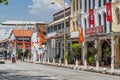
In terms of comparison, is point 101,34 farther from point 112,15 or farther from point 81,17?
point 81,17

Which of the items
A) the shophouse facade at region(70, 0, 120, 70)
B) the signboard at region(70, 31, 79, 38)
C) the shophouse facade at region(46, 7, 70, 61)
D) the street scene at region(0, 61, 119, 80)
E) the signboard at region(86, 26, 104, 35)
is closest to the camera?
the street scene at region(0, 61, 119, 80)

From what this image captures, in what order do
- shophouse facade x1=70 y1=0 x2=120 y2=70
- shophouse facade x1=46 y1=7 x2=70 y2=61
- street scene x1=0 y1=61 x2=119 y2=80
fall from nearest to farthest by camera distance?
street scene x1=0 y1=61 x2=119 y2=80 → shophouse facade x1=70 y1=0 x2=120 y2=70 → shophouse facade x1=46 y1=7 x2=70 y2=61

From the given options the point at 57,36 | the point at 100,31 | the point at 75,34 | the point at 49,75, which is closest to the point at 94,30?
the point at 100,31

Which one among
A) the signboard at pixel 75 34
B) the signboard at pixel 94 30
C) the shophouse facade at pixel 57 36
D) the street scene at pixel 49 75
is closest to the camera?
the street scene at pixel 49 75

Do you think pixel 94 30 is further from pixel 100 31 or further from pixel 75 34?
pixel 75 34

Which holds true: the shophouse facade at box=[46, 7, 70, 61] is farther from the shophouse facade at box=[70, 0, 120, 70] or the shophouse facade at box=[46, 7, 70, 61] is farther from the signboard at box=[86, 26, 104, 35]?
the signboard at box=[86, 26, 104, 35]

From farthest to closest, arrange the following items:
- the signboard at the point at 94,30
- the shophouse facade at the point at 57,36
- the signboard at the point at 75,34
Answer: the shophouse facade at the point at 57,36
the signboard at the point at 75,34
the signboard at the point at 94,30

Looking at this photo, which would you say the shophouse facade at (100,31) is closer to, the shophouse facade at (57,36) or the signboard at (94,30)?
the signboard at (94,30)

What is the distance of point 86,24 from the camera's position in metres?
58.3

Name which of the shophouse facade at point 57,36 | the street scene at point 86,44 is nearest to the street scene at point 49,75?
the street scene at point 86,44

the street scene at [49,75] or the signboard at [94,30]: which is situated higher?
the signboard at [94,30]

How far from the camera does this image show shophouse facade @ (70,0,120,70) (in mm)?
46500

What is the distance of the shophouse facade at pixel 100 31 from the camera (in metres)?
46.5

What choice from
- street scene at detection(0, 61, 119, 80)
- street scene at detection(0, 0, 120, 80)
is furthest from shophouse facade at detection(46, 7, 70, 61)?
street scene at detection(0, 61, 119, 80)
